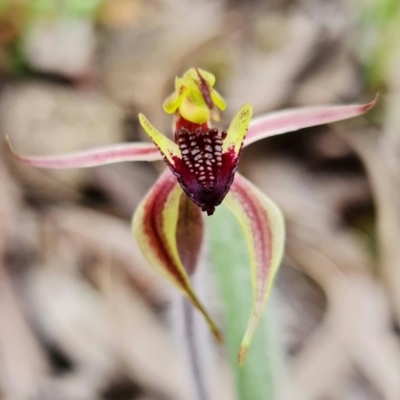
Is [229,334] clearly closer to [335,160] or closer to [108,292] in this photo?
[108,292]

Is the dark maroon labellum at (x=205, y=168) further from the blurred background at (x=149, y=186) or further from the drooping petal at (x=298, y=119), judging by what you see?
the blurred background at (x=149, y=186)

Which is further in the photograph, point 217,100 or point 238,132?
point 217,100

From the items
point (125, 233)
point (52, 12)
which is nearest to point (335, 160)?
point (125, 233)

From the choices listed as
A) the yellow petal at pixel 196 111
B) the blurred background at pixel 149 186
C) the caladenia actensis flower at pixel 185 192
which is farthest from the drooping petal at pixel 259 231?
the blurred background at pixel 149 186

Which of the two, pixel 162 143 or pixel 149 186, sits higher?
pixel 162 143

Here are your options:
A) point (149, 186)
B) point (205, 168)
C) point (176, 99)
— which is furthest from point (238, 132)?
point (149, 186)

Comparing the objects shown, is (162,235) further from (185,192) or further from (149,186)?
(149,186)

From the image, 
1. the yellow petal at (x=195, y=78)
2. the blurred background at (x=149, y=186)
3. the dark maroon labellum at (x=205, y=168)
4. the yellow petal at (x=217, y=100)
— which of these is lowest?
the blurred background at (x=149, y=186)
